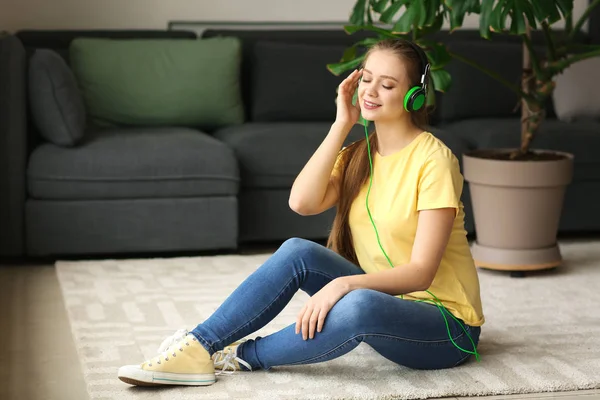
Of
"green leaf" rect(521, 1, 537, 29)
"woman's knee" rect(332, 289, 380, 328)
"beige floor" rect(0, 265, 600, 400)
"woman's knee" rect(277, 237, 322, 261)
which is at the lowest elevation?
"beige floor" rect(0, 265, 600, 400)

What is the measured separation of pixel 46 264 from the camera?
3.55 m

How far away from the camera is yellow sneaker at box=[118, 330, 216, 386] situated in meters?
2.14

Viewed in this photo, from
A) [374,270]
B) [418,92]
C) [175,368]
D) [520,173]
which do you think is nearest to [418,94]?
[418,92]

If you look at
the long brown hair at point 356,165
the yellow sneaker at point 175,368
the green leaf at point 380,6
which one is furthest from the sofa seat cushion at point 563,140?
the yellow sneaker at point 175,368

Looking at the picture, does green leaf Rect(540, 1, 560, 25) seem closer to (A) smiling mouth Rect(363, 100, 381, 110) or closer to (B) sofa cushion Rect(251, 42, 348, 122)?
(A) smiling mouth Rect(363, 100, 381, 110)

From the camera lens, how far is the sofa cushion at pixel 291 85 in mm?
4184

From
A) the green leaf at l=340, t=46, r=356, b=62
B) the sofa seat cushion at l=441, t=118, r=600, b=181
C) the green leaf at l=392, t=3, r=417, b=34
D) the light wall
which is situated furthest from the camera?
the light wall

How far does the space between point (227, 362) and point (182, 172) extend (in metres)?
1.36

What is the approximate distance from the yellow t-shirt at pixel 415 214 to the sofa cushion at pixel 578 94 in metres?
2.08

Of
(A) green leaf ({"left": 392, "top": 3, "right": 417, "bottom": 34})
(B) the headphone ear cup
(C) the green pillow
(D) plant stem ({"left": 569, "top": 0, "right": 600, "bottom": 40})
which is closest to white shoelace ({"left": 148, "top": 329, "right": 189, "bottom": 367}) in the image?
(B) the headphone ear cup

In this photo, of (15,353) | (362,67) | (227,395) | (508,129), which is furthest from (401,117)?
(508,129)

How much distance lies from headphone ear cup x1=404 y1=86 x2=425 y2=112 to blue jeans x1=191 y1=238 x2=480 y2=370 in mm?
378

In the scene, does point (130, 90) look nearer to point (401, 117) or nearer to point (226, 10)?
point (226, 10)

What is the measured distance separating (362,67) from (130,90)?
194 cm
